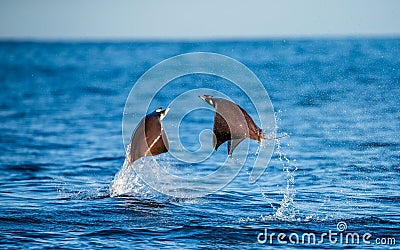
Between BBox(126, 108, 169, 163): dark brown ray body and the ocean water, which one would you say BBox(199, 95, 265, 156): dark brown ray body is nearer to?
BBox(126, 108, 169, 163): dark brown ray body

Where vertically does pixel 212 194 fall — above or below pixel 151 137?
below

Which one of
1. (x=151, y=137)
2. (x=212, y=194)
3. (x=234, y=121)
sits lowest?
(x=212, y=194)

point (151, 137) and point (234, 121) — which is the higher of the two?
point (234, 121)

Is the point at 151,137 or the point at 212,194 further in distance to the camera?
the point at 212,194

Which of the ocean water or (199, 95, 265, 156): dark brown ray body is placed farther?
(199, 95, 265, 156): dark brown ray body

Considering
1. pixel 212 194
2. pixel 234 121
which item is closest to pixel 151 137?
pixel 234 121

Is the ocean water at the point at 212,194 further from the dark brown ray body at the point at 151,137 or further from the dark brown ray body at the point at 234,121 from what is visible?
the dark brown ray body at the point at 234,121

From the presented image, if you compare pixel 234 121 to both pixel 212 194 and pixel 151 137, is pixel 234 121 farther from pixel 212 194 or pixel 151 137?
pixel 212 194

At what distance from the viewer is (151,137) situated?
1073 centimetres

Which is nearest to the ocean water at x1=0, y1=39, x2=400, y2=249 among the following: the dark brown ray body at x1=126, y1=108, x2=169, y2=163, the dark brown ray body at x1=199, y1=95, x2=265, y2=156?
the dark brown ray body at x1=126, y1=108, x2=169, y2=163

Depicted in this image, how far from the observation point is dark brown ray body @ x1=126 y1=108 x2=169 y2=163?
10656 millimetres

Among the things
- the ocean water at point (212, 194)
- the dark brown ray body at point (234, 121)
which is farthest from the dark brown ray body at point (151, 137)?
the ocean water at point (212, 194)

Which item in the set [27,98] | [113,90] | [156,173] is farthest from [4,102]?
[156,173]

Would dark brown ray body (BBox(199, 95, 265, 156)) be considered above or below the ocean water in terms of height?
above
